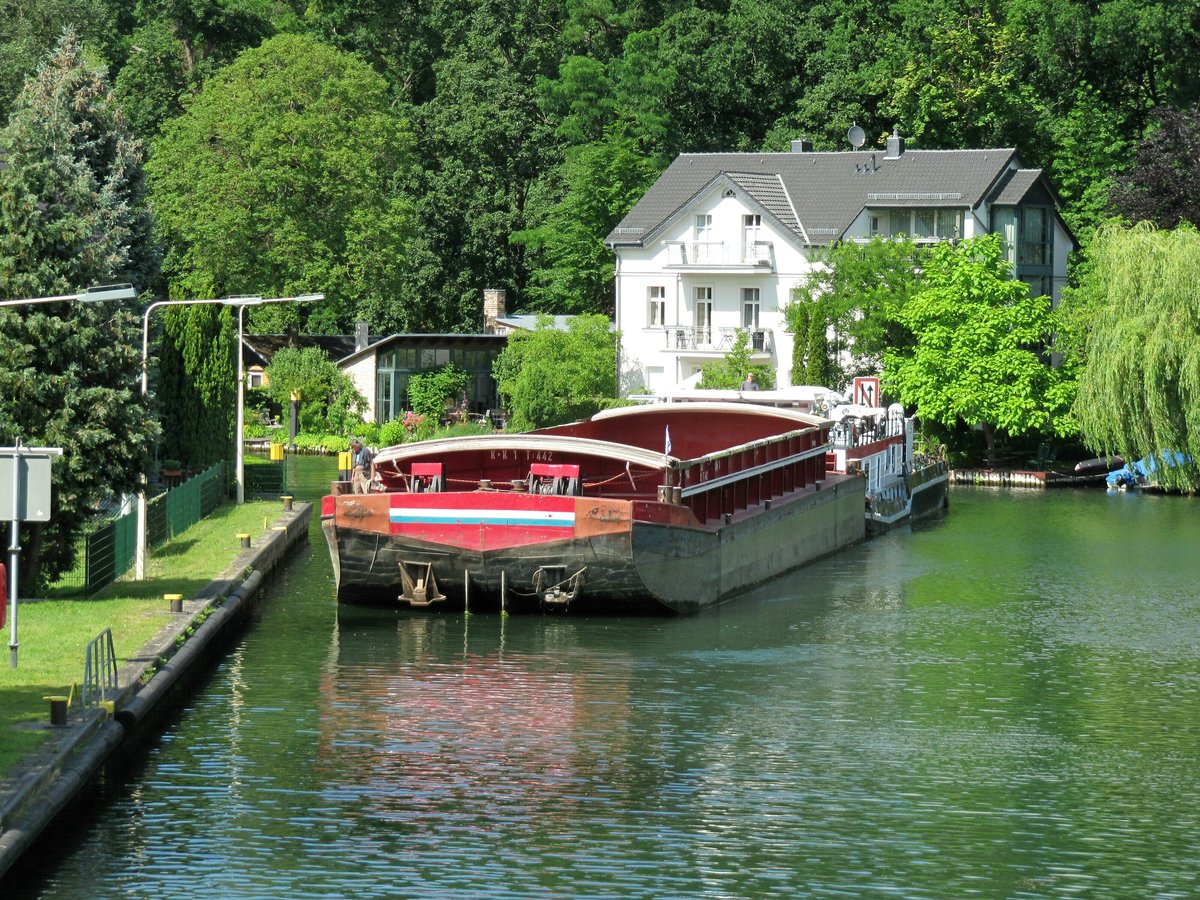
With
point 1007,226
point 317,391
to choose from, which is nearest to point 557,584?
point 1007,226

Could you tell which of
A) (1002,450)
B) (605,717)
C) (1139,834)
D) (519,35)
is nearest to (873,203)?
(1002,450)

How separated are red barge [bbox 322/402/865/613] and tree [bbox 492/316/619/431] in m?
28.4

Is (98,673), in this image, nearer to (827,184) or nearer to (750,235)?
(750,235)

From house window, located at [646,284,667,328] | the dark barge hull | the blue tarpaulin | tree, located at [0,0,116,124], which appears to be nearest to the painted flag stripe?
the dark barge hull

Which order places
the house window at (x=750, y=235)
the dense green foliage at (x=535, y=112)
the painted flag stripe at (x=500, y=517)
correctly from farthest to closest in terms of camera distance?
the dense green foliage at (x=535, y=112), the house window at (x=750, y=235), the painted flag stripe at (x=500, y=517)

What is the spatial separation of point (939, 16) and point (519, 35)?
2331 centimetres

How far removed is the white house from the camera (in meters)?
71.2

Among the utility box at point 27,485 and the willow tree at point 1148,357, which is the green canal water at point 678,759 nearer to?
the utility box at point 27,485

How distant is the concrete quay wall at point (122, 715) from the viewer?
19.0 metres

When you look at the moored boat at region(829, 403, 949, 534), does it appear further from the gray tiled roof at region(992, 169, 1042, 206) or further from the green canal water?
the gray tiled roof at region(992, 169, 1042, 206)

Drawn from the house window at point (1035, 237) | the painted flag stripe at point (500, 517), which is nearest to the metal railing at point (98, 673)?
the painted flag stripe at point (500, 517)

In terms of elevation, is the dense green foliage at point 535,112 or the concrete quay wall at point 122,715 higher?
the dense green foliage at point 535,112

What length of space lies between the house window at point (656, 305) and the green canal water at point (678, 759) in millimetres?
36161

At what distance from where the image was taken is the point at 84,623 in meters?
29.0
